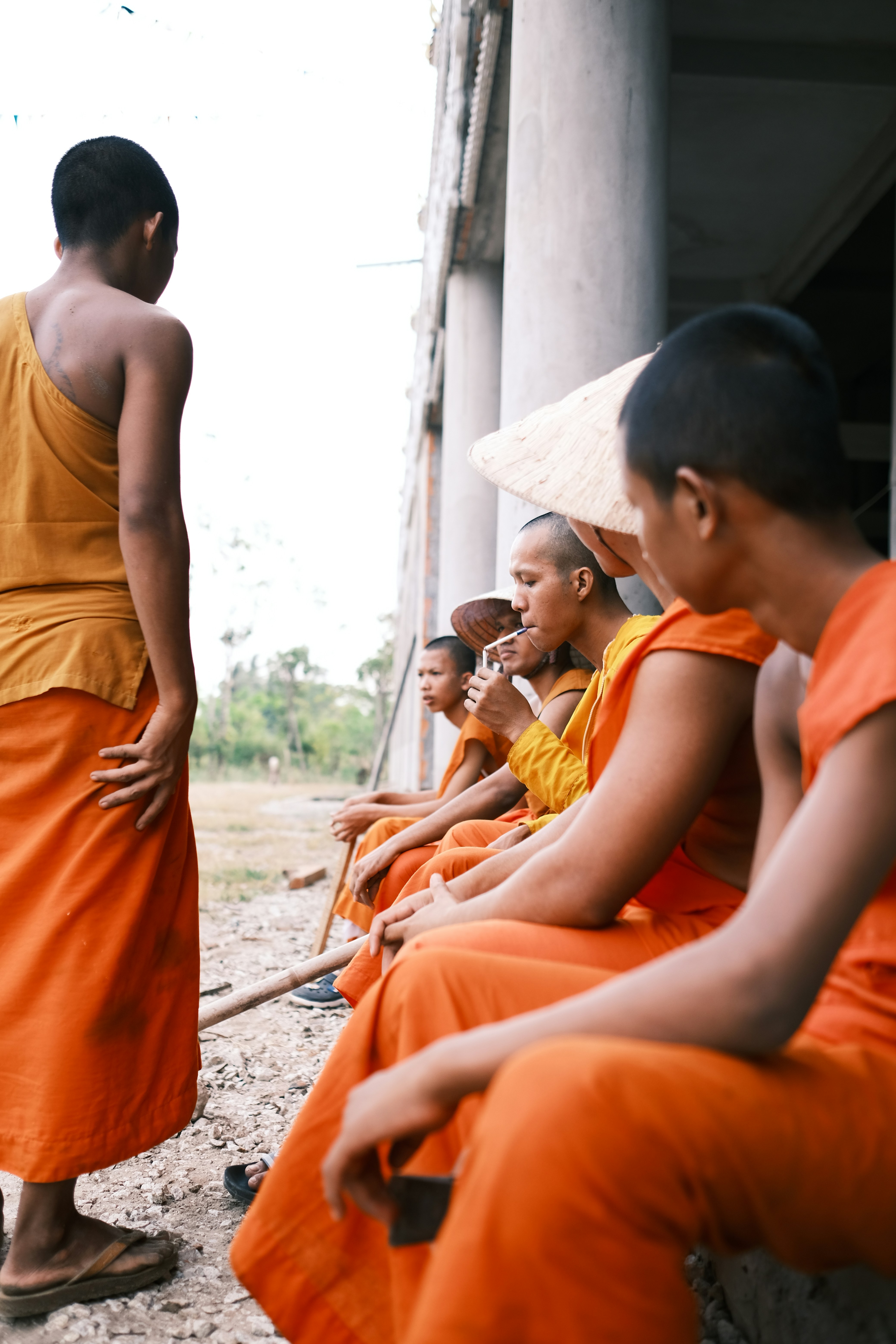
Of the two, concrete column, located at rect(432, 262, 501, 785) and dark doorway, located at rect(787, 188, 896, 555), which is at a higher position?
dark doorway, located at rect(787, 188, 896, 555)

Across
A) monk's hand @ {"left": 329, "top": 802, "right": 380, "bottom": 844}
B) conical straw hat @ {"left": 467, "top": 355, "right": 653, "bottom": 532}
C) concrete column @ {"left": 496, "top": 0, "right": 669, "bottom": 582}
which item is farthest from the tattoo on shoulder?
monk's hand @ {"left": 329, "top": 802, "right": 380, "bottom": 844}

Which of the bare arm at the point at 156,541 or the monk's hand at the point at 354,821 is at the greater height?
the bare arm at the point at 156,541

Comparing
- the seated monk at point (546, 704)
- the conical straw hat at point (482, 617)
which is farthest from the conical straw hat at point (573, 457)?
the conical straw hat at point (482, 617)

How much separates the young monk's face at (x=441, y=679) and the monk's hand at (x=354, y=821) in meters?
0.77

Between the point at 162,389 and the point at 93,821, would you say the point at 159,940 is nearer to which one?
the point at 93,821

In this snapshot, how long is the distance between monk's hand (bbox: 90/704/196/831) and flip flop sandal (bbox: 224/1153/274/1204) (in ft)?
2.88

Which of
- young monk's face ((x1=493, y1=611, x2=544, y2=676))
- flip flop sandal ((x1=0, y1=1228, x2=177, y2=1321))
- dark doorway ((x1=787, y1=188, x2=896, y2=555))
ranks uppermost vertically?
dark doorway ((x1=787, y1=188, x2=896, y2=555))

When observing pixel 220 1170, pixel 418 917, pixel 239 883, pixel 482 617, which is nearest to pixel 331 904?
pixel 482 617

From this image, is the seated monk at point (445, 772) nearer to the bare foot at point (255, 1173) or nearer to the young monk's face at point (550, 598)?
the young monk's face at point (550, 598)

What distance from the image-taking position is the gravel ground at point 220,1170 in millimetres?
1797

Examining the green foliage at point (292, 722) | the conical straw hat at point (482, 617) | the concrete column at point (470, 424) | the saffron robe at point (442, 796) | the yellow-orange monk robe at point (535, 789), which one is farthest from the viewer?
the green foliage at point (292, 722)

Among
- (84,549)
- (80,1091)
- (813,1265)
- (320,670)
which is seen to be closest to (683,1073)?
(813,1265)

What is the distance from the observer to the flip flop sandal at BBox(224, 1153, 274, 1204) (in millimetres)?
2242

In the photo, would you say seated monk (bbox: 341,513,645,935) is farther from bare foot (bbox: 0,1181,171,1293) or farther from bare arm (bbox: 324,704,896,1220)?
bare arm (bbox: 324,704,896,1220)
